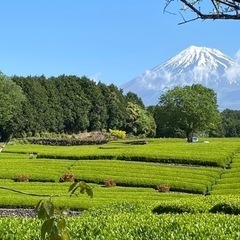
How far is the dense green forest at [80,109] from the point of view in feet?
302

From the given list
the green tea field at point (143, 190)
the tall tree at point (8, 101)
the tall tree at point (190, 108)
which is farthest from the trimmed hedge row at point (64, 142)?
the green tea field at point (143, 190)

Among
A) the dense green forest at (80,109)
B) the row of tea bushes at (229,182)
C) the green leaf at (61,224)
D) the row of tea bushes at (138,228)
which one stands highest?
the dense green forest at (80,109)

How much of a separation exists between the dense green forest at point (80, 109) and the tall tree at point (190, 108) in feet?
57.3

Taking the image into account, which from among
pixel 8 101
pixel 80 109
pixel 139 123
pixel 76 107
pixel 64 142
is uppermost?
pixel 8 101

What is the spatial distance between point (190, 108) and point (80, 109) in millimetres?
36471

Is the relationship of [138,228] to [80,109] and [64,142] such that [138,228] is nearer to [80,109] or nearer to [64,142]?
[64,142]

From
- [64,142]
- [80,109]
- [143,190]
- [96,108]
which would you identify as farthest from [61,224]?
[96,108]

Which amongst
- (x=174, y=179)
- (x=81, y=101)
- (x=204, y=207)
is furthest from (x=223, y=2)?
(x=81, y=101)

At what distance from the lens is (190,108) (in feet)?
225

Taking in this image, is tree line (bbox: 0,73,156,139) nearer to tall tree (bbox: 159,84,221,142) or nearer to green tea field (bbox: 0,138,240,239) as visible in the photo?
tall tree (bbox: 159,84,221,142)

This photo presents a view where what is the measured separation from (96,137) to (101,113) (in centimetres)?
1893

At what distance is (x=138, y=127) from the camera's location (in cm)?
10356

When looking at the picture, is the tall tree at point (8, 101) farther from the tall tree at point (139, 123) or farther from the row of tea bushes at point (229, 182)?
the row of tea bushes at point (229, 182)

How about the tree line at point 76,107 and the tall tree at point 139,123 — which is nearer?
the tree line at point 76,107
